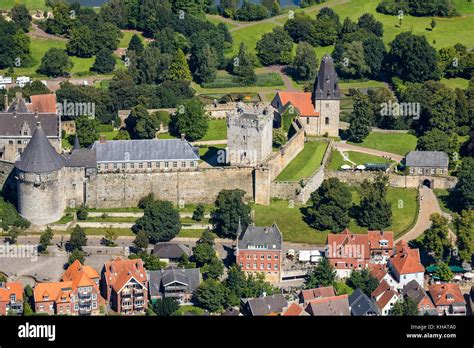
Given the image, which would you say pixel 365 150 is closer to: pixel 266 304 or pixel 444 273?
pixel 444 273

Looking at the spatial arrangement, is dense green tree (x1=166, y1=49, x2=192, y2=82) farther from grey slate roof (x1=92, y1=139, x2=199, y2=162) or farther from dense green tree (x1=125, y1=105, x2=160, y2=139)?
grey slate roof (x1=92, y1=139, x2=199, y2=162)

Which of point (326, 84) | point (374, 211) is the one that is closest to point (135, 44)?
point (326, 84)

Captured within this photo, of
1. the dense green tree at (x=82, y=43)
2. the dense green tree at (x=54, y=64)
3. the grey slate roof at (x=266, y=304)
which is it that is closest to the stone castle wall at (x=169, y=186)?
the grey slate roof at (x=266, y=304)

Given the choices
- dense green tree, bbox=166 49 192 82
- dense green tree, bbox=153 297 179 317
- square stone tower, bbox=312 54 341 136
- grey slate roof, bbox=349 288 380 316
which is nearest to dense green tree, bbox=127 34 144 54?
dense green tree, bbox=166 49 192 82

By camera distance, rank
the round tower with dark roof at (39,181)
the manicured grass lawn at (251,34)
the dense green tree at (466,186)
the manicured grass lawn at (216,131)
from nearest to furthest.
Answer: the round tower with dark roof at (39,181) → the dense green tree at (466,186) → the manicured grass lawn at (216,131) → the manicured grass lawn at (251,34)

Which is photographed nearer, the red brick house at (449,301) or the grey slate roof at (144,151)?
the red brick house at (449,301)

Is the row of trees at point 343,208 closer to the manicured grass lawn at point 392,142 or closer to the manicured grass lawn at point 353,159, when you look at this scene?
the manicured grass lawn at point 353,159
